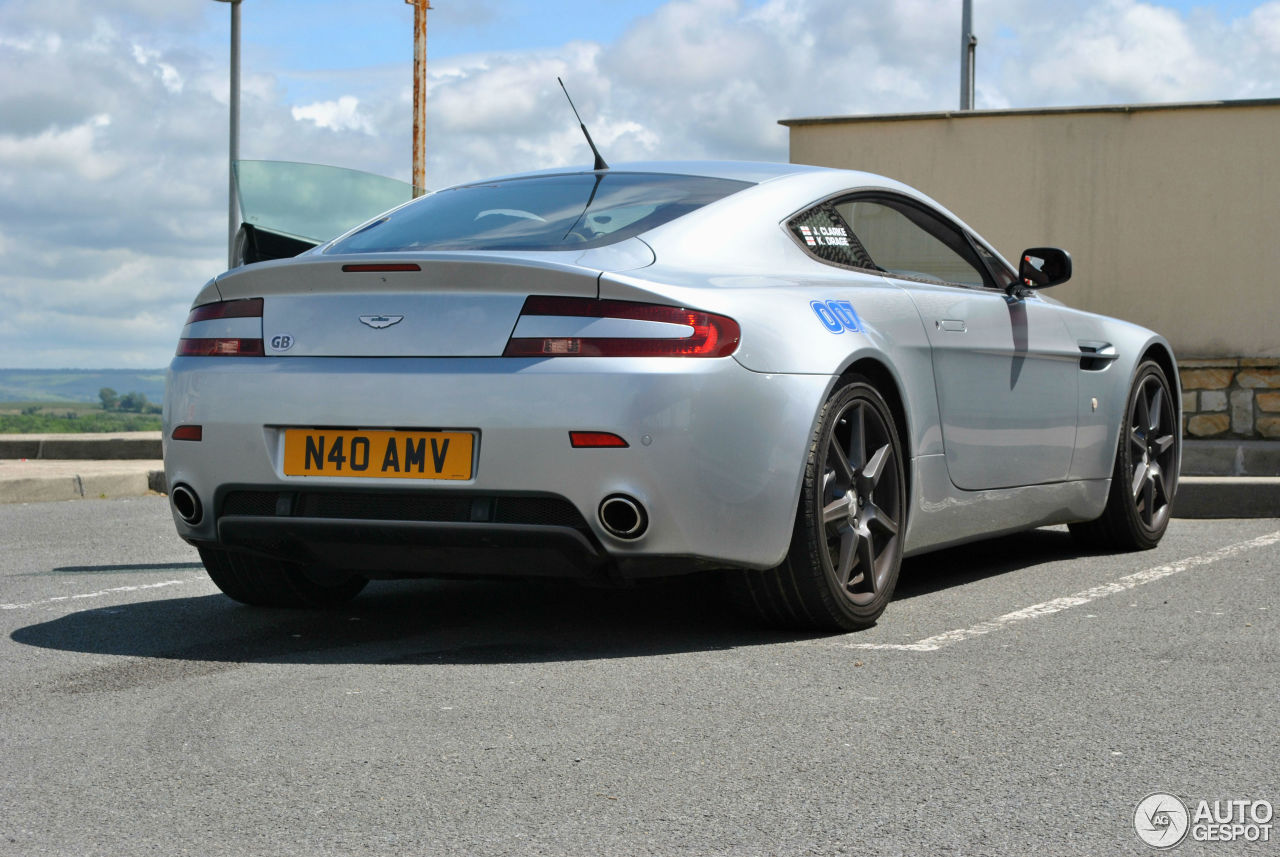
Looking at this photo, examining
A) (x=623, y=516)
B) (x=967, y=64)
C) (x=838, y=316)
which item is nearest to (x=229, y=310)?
(x=623, y=516)

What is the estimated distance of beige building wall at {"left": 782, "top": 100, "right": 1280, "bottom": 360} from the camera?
1236 cm

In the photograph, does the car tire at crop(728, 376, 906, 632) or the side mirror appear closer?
the car tire at crop(728, 376, 906, 632)

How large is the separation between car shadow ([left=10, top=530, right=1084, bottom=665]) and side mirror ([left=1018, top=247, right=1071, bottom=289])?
3.59 feet

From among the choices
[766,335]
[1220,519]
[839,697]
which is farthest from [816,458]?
[1220,519]

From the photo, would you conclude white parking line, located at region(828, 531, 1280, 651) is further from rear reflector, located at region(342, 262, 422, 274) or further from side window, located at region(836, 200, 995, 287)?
rear reflector, located at region(342, 262, 422, 274)

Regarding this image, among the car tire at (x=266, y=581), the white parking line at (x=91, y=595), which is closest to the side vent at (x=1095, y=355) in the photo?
the car tire at (x=266, y=581)

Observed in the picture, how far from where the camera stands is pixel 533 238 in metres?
4.28

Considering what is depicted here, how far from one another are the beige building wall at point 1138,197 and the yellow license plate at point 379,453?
939cm

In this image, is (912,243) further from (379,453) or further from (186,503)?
(186,503)

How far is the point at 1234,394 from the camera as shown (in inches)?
492

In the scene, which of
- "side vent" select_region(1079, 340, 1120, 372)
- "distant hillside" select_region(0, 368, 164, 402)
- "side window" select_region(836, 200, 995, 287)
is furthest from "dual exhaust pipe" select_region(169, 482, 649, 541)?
"distant hillside" select_region(0, 368, 164, 402)

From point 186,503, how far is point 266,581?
0.55 metres

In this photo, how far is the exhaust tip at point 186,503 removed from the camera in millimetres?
4309

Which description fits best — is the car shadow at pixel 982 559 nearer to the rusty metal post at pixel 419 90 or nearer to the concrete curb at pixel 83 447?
the concrete curb at pixel 83 447
